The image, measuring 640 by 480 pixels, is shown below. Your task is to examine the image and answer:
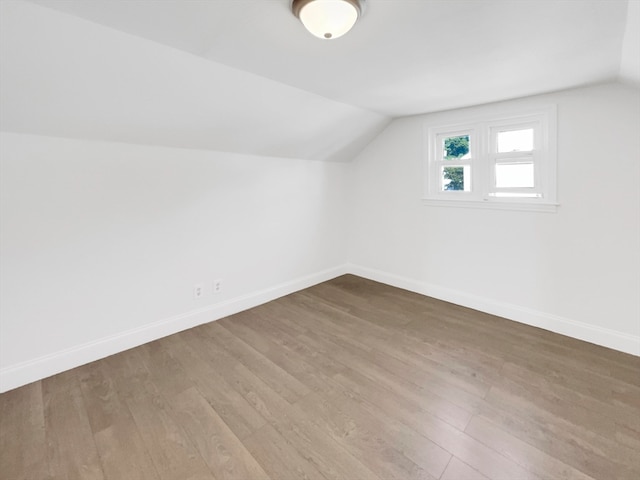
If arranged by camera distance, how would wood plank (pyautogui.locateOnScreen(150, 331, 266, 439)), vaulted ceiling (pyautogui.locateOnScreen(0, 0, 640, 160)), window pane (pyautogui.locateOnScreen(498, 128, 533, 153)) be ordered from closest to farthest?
vaulted ceiling (pyautogui.locateOnScreen(0, 0, 640, 160)) → wood plank (pyautogui.locateOnScreen(150, 331, 266, 439)) → window pane (pyautogui.locateOnScreen(498, 128, 533, 153))

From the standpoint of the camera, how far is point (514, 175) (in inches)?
117

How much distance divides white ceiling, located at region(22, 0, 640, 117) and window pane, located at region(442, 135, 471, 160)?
818 mm

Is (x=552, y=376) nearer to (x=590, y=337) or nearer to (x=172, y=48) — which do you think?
(x=590, y=337)

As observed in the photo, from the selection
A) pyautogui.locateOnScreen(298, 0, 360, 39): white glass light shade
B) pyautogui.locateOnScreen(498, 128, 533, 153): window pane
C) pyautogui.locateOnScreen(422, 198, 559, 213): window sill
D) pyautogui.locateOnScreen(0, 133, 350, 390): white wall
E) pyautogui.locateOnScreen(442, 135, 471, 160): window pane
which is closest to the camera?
pyautogui.locateOnScreen(298, 0, 360, 39): white glass light shade

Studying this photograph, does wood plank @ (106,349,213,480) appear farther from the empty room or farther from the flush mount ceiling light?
the flush mount ceiling light

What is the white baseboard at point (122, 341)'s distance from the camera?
6.80 ft

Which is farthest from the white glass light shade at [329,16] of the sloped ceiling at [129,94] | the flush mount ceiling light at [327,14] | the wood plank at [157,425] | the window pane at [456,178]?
the window pane at [456,178]

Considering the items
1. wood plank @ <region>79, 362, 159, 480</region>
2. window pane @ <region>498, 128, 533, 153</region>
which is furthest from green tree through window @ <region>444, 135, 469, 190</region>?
wood plank @ <region>79, 362, 159, 480</region>

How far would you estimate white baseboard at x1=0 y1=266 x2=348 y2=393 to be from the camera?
2072mm

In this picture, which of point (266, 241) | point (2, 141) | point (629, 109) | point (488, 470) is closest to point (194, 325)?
point (266, 241)

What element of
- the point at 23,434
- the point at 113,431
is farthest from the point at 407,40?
the point at 23,434

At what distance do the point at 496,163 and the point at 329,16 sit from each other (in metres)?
2.46

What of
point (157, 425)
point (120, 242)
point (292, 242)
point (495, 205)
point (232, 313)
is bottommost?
point (157, 425)

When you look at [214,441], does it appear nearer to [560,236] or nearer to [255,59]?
[255,59]
